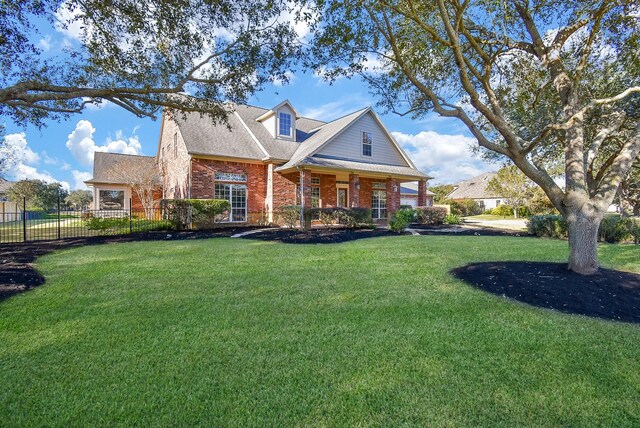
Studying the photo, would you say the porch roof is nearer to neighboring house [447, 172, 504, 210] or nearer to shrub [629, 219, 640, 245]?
shrub [629, 219, 640, 245]

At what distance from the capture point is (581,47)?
23.8 ft

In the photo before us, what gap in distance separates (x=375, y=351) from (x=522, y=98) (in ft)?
26.7

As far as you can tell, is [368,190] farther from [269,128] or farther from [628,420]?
[628,420]

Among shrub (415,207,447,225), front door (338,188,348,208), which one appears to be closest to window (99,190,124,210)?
front door (338,188,348,208)

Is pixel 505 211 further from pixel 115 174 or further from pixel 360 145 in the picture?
pixel 115 174

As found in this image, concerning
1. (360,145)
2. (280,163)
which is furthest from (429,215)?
(280,163)

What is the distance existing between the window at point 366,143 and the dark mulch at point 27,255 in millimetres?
10151

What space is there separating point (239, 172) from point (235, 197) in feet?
4.59

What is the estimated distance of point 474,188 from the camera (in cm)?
5300

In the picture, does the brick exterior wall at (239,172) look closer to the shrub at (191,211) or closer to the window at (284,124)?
the shrub at (191,211)

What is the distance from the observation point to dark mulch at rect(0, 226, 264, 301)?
5484 mm

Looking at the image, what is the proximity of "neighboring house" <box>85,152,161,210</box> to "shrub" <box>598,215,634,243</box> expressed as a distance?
25134mm

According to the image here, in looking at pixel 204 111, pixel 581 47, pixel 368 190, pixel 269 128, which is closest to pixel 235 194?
pixel 269 128

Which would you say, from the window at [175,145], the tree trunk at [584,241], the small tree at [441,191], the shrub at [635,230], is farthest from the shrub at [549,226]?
the small tree at [441,191]
